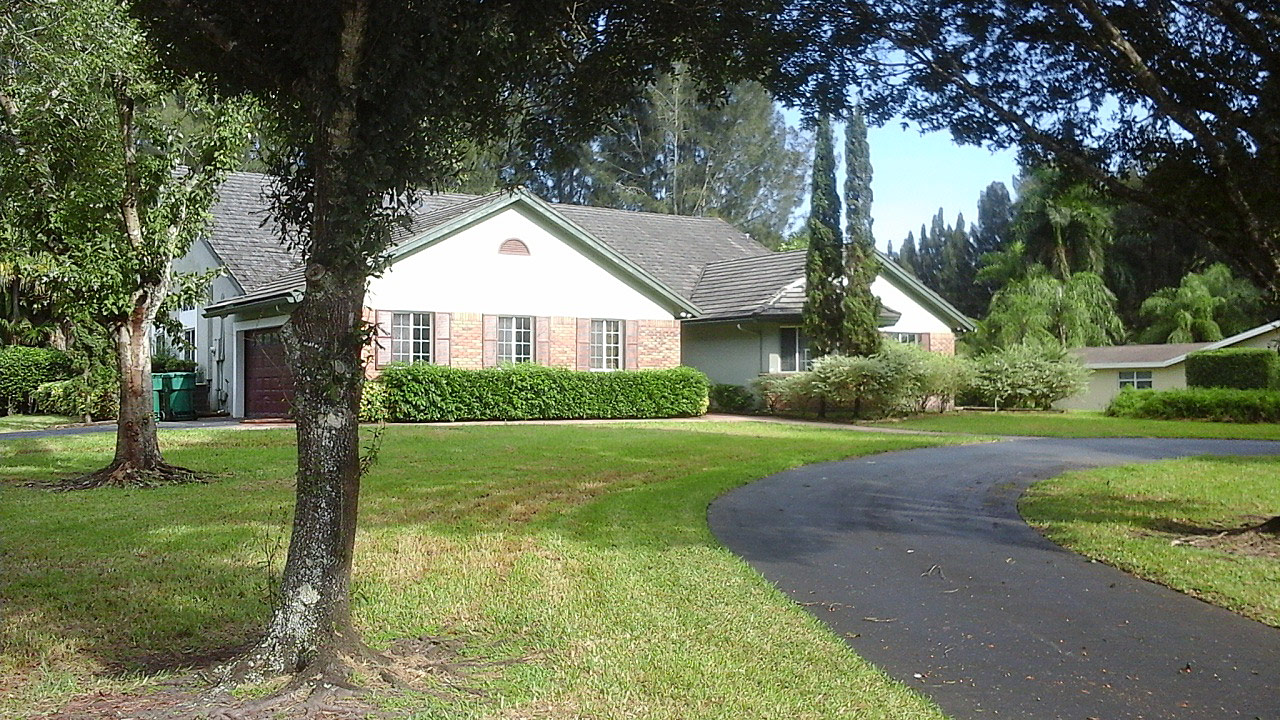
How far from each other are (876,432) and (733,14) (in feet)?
53.6

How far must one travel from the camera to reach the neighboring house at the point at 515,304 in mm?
24531

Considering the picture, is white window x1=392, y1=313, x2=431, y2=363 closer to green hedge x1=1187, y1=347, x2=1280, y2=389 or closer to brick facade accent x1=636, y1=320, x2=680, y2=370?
brick facade accent x1=636, y1=320, x2=680, y2=370

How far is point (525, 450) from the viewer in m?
17.4

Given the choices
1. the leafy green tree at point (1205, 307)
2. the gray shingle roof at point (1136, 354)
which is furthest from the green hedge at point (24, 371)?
the leafy green tree at point (1205, 307)

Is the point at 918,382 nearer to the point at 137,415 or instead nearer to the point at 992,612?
the point at 137,415

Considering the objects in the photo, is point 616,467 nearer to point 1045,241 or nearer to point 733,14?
point 733,14

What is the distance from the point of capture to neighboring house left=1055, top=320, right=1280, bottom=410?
38188mm

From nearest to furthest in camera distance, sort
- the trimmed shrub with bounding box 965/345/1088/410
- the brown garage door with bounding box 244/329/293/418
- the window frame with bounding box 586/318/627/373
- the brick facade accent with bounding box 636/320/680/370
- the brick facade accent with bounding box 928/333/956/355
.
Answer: the brown garage door with bounding box 244/329/293/418 < the window frame with bounding box 586/318/627/373 < the brick facade accent with bounding box 636/320/680/370 < the trimmed shrub with bounding box 965/345/1088/410 < the brick facade accent with bounding box 928/333/956/355

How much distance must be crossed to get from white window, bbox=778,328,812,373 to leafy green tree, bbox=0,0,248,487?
18.3 meters

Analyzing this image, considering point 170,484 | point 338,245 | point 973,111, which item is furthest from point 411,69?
point 170,484

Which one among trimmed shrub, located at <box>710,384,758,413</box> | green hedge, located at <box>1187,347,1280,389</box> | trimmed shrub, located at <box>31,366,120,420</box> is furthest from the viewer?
green hedge, located at <box>1187,347,1280,389</box>

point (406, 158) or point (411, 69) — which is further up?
point (411, 69)

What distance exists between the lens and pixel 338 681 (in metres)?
5.21

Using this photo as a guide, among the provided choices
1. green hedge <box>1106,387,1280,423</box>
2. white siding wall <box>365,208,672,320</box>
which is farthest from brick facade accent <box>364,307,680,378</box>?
green hedge <box>1106,387,1280,423</box>
